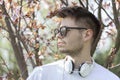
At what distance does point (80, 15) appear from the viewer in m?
3.15

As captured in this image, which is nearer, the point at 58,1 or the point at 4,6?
the point at 4,6

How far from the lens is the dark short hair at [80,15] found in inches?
121

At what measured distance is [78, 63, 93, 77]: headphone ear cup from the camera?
2.89 meters

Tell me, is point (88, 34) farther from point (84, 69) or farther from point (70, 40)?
point (84, 69)

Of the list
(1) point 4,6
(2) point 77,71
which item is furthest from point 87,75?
(1) point 4,6

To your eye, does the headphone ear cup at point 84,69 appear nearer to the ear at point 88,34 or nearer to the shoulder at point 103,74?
the shoulder at point 103,74

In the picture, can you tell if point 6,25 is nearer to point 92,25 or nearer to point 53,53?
point 53,53

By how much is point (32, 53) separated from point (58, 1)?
821 millimetres

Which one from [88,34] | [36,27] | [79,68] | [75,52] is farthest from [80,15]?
[36,27]

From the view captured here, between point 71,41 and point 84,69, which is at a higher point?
point 71,41

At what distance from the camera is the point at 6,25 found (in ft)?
16.7

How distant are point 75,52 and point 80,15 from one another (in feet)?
1.10

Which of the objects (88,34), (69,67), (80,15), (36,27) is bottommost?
(36,27)

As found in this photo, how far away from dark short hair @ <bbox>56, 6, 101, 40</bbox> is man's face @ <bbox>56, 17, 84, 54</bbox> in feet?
0.14
